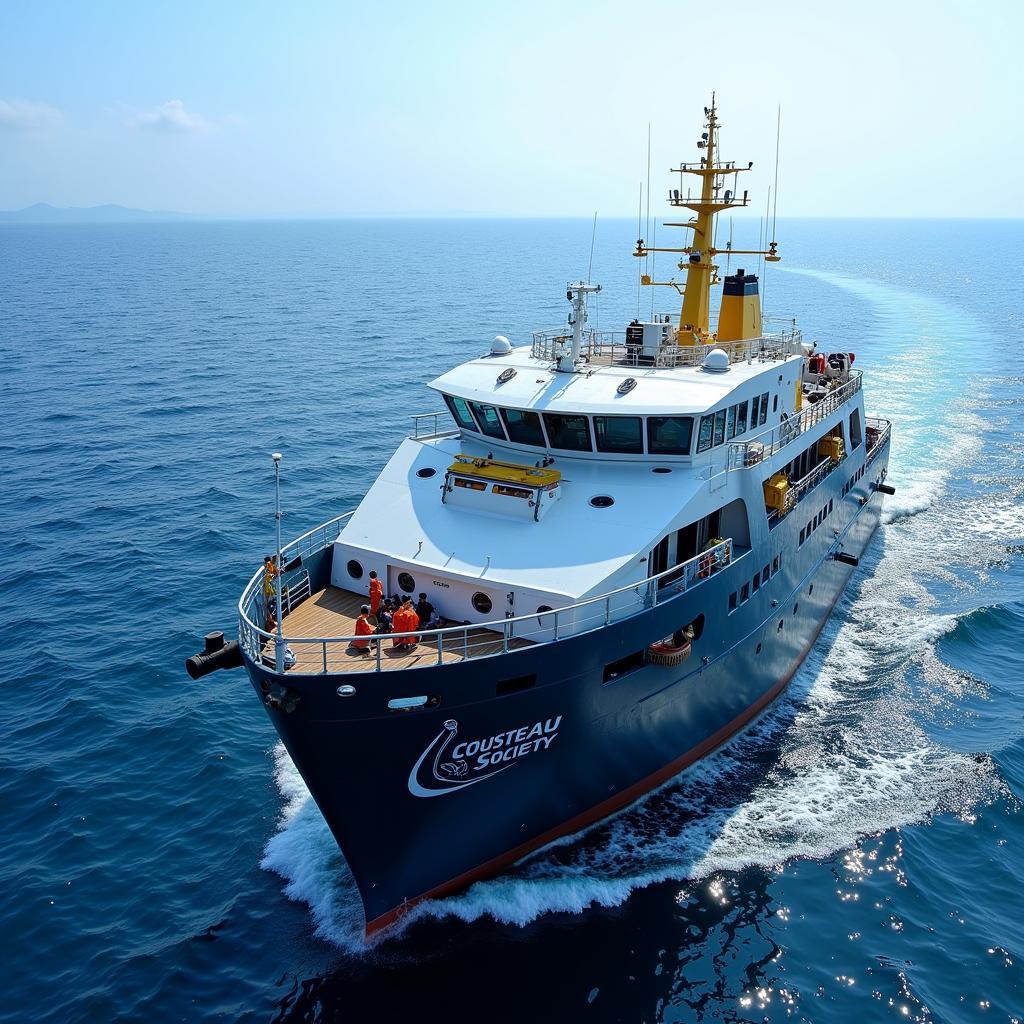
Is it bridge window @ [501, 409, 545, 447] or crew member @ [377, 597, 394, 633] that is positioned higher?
bridge window @ [501, 409, 545, 447]

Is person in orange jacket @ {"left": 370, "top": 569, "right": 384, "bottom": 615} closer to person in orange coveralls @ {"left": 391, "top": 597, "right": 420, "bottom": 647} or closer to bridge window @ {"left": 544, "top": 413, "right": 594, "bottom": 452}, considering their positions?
person in orange coveralls @ {"left": 391, "top": 597, "right": 420, "bottom": 647}

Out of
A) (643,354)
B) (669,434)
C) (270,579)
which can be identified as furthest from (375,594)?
(643,354)

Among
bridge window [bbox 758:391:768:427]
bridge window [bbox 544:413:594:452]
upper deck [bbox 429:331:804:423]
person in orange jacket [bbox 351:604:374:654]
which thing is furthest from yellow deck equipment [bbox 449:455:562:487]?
bridge window [bbox 758:391:768:427]

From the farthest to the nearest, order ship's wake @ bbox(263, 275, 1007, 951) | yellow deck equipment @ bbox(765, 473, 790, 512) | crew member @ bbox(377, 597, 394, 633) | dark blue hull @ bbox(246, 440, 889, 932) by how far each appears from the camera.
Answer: yellow deck equipment @ bbox(765, 473, 790, 512), ship's wake @ bbox(263, 275, 1007, 951), crew member @ bbox(377, 597, 394, 633), dark blue hull @ bbox(246, 440, 889, 932)

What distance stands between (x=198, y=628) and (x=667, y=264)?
138787 mm

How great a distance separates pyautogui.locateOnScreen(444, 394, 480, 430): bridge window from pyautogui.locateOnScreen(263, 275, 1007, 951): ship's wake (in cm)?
896

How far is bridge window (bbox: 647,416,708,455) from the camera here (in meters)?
18.2

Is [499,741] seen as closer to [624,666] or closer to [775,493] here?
[624,666]

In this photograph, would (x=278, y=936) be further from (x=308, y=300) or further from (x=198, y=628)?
(x=308, y=300)

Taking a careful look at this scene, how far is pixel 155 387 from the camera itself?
5162cm

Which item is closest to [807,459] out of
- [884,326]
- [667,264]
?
[884,326]

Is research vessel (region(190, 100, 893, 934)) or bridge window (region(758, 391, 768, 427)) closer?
research vessel (region(190, 100, 893, 934))

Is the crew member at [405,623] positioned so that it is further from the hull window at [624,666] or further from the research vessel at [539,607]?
the hull window at [624,666]

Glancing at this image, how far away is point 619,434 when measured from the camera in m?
18.5
